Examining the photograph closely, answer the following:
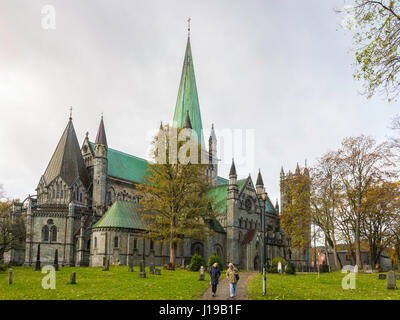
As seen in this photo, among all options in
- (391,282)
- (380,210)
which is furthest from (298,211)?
(391,282)

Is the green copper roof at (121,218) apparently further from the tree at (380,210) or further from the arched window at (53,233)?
the tree at (380,210)

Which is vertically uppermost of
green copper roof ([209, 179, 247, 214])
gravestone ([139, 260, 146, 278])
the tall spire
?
the tall spire

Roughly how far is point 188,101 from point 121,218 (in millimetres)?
31698

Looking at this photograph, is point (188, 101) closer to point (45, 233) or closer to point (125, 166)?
point (125, 166)

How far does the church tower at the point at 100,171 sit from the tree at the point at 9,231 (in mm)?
9941

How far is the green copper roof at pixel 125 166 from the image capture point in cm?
6220

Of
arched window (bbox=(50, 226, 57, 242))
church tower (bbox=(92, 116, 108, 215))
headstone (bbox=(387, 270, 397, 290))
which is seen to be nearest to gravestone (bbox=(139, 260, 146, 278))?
headstone (bbox=(387, 270, 397, 290))

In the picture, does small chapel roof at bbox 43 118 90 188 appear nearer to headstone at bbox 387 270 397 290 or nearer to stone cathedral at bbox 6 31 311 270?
stone cathedral at bbox 6 31 311 270

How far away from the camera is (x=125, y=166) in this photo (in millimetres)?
64875

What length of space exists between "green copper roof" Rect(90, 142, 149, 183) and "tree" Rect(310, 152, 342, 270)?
2571cm

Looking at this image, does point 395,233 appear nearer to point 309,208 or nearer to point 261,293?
point 309,208

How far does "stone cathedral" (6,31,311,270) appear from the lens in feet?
162
